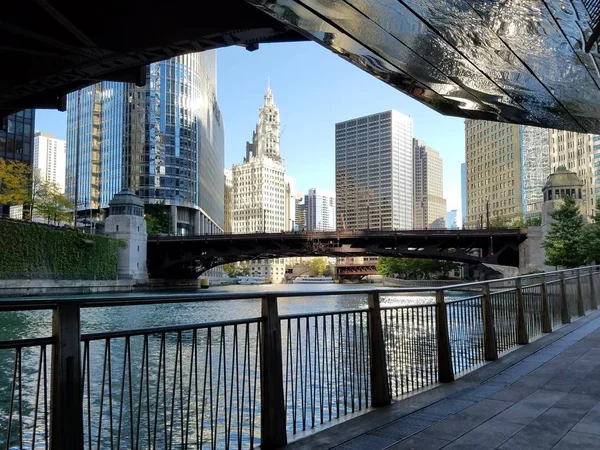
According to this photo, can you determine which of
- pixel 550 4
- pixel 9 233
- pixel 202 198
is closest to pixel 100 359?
pixel 550 4

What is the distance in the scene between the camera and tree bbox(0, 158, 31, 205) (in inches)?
2453

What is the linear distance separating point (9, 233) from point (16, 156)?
105ft

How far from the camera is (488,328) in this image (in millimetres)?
9281

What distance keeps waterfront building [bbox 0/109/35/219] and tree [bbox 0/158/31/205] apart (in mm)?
14525

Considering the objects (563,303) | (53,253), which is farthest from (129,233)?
(563,303)

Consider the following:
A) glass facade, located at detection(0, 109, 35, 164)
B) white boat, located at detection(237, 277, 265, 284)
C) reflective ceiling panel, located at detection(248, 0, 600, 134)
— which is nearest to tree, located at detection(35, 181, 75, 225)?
glass facade, located at detection(0, 109, 35, 164)

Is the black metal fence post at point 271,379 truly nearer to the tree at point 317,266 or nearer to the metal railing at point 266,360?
the metal railing at point 266,360

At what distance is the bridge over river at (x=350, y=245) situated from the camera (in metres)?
65.7

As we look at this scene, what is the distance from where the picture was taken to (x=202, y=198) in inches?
4921

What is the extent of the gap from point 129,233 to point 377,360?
71.9 meters

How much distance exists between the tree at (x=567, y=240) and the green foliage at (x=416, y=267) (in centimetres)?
5347

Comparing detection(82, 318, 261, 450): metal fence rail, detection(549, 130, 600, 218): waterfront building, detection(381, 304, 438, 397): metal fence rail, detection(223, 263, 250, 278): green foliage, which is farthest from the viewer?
detection(223, 263, 250, 278): green foliage

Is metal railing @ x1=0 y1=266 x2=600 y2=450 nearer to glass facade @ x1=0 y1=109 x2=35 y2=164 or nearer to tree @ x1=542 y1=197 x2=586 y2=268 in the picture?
tree @ x1=542 y1=197 x2=586 y2=268

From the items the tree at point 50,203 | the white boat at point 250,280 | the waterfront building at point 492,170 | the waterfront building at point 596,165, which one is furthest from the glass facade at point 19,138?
the waterfront building at point 596,165
